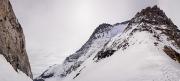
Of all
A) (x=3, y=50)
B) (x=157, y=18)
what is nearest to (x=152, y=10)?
(x=157, y=18)

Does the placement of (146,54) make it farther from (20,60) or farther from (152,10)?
(152,10)

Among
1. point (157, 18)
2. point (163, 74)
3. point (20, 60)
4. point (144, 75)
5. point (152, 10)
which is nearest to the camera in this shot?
point (163, 74)

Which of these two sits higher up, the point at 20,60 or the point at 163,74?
the point at 163,74

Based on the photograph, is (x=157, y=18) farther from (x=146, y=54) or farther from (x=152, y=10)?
(x=146, y=54)

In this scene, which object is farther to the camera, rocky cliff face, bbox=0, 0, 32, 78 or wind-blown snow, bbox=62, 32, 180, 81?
rocky cliff face, bbox=0, 0, 32, 78

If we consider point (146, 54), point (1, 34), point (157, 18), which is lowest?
point (1, 34)

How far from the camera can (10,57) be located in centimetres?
4362

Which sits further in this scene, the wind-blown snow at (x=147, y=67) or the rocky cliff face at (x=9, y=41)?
the rocky cliff face at (x=9, y=41)

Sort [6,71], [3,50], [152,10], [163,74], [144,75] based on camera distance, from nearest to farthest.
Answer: [6,71] < [163,74] < [144,75] < [3,50] < [152,10]

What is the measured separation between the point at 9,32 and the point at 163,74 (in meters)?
26.4

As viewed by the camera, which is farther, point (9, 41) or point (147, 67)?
point (9, 41)

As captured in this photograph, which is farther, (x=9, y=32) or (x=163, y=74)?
(x=9, y=32)

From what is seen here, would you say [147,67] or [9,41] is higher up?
[147,67]

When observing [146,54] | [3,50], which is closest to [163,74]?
[146,54]
